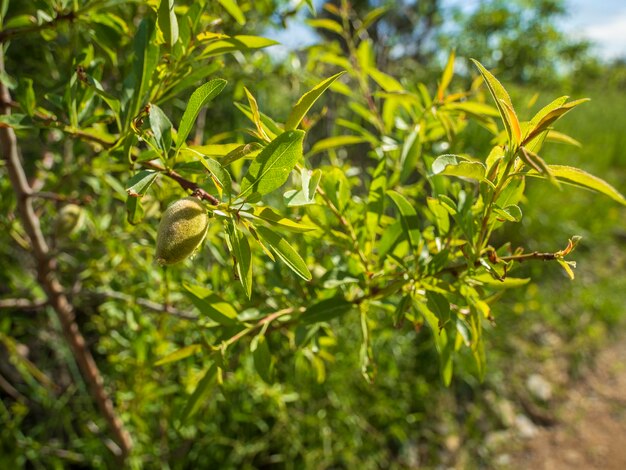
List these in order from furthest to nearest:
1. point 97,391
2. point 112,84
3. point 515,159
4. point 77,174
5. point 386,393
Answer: point 386,393
point 112,84
point 97,391
point 77,174
point 515,159

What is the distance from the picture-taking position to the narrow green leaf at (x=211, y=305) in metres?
0.53

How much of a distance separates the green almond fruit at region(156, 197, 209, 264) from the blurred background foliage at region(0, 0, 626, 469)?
23cm

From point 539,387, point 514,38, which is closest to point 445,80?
point 539,387

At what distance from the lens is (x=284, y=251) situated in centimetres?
39

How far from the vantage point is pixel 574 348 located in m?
2.33

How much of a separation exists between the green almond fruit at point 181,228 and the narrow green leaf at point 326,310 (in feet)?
0.56

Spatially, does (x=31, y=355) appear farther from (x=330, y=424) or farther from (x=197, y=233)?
(x=197, y=233)

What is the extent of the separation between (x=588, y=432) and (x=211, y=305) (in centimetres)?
197

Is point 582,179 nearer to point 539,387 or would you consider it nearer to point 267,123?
point 267,123

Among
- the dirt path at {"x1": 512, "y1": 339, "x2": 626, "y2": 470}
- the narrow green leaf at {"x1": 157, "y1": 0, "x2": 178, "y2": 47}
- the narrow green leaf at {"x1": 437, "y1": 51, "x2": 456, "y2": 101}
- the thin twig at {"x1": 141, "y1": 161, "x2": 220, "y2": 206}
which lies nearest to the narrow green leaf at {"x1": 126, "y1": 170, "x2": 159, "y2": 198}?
the thin twig at {"x1": 141, "y1": 161, "x2": 220, "y2": 206}

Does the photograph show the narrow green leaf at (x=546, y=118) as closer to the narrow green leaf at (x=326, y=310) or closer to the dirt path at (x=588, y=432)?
the narrow green leaf at (x=326, y=310)

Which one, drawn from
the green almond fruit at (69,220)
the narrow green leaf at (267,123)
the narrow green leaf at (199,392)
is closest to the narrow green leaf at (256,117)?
the narrow green leaf at (267,123)

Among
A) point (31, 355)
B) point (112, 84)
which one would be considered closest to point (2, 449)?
point (31, 355)

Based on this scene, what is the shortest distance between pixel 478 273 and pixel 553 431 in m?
1.82
